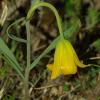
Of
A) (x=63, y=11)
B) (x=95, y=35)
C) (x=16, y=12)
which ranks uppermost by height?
(x=16, y=12)

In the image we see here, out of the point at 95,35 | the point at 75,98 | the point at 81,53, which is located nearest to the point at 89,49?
the point at 81,53

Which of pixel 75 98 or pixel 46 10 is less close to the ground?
pixel 46 10

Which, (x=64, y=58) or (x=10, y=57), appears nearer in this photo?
(x=64, y=58)

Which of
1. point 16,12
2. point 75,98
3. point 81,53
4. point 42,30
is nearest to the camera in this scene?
point 75,98

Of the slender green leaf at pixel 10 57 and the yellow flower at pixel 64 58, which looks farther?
the slender green leaf at pixel 10 57

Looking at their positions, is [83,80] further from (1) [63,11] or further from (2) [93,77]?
(1) [63,11]

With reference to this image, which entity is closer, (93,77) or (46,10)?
(93,77)

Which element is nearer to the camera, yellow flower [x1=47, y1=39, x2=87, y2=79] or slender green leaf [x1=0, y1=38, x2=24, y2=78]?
yellow flower [x1=47, y1=39, x2=87, y2=79]

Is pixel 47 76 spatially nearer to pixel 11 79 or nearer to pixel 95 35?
pixel 11 79

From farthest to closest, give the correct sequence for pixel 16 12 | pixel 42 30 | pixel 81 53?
pixel 42 30 < pixel 16 12 < pixel 81 53

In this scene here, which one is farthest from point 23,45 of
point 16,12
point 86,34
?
point 86,34
